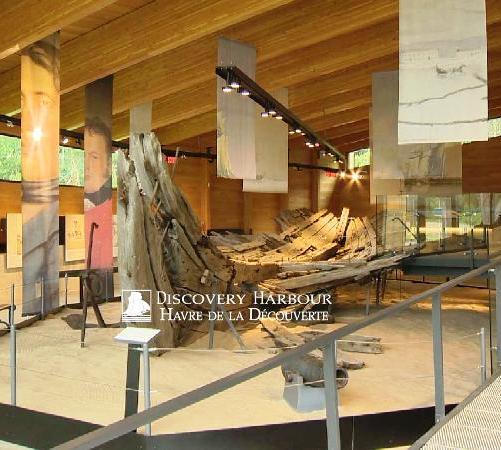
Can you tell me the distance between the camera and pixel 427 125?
5609 mm

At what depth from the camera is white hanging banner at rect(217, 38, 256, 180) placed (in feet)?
31.4

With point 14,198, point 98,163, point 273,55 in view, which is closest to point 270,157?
point 273,55

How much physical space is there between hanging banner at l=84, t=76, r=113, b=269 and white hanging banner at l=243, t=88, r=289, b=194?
9.22 feet

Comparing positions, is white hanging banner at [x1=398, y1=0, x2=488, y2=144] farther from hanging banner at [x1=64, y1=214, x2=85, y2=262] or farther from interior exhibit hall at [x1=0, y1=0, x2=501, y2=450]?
Result: hanging banner at [x1=64, y1=214, x2=85, y2=262]

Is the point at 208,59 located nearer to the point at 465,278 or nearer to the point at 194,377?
the point at 194,377

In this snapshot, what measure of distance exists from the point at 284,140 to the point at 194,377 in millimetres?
7672

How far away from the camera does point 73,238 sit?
45.0 ft

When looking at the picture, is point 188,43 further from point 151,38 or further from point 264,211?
point 264,211

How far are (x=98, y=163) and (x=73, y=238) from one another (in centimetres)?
305

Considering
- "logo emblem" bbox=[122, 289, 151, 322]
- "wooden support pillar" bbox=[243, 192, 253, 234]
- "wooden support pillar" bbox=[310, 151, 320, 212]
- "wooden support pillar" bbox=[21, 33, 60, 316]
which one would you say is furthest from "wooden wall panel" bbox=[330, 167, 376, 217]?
"logo emblem" bbox=[122, 289, 151, 322]

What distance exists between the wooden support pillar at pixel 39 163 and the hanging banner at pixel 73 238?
160 inches

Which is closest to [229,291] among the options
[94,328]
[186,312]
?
[186,312]

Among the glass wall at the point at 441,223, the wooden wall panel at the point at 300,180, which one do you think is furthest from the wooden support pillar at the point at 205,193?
the glass wall at the point at 441,223

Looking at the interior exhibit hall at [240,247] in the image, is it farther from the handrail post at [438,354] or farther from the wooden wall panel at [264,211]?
the wooden wall panel at [264,211]
